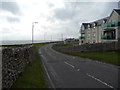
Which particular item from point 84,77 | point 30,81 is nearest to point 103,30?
point 84,77

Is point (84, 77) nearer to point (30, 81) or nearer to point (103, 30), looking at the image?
point (30, 81)

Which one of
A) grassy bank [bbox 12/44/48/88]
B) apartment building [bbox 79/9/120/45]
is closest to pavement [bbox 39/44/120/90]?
grassy bank [bbox 12/44/48/88]

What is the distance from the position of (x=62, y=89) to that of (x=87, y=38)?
6412 centimetres

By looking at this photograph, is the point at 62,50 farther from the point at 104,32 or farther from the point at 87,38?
the point at 87,38

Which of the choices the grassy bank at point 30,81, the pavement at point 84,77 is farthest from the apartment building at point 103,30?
the grassy bank at point 30,81

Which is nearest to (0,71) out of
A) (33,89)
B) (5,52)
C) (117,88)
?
(5,52)

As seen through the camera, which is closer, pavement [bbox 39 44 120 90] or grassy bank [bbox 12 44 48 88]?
grassy bank [bbox 12 44 48 88]

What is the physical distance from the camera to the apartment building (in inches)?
1862

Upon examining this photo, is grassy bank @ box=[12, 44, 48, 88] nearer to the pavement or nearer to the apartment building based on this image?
the pavement

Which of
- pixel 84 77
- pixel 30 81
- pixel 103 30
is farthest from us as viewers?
pixel 103 30

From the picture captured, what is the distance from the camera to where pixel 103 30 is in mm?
56188

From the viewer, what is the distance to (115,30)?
4791 cm

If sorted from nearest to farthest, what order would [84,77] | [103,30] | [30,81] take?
1. [30,81]
2. [84,77]
3. [103,30]

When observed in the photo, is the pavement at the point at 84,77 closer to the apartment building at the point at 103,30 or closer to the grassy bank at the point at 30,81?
the grassy bank at the point at 30,81
